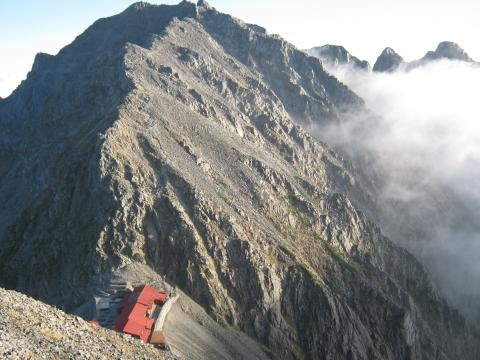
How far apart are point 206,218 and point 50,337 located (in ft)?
198

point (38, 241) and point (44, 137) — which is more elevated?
point (44, 137)

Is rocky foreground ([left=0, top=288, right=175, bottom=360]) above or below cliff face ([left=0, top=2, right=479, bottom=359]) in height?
below

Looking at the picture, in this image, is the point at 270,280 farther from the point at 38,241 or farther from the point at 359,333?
the point at 38,241

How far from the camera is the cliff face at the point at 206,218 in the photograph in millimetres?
94438

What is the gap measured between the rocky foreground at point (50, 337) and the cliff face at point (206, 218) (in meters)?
33.7

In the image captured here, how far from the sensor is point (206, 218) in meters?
103

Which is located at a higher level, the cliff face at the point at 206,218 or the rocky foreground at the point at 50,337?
the cliff face at the point at 206,218

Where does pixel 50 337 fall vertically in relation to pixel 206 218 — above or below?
below

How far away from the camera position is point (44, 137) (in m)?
165

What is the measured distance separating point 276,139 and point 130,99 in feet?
205

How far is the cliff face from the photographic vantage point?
310 ft

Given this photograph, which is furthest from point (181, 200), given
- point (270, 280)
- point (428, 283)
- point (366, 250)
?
point (428, 283)

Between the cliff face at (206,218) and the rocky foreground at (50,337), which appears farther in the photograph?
the cliff face at (206,218)

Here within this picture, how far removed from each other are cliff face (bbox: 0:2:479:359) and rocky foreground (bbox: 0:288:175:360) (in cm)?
3373
